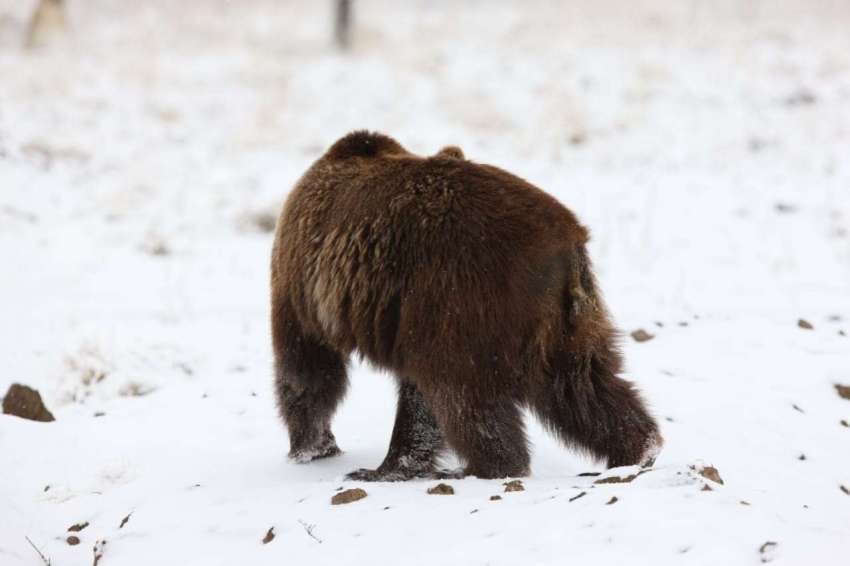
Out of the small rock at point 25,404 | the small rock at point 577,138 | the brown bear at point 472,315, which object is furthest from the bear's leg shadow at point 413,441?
the small rock at point 577,138

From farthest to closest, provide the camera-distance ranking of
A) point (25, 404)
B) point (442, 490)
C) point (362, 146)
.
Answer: point (25, 404) < point (362, 146) < point (442, 490)

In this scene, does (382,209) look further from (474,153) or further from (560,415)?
(474,153)

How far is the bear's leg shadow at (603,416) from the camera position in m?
4.41

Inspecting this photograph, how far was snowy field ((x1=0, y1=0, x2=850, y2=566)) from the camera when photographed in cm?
382

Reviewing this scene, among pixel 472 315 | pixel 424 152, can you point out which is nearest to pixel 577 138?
pixel 424 152

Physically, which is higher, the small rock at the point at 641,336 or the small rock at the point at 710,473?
the small rock at the point at 710,473

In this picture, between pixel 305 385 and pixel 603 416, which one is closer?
pixel 603 416

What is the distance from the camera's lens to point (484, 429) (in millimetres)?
4316

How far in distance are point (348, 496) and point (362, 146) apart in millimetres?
2111

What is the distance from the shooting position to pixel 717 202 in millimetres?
11891

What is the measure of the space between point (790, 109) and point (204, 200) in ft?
33.3

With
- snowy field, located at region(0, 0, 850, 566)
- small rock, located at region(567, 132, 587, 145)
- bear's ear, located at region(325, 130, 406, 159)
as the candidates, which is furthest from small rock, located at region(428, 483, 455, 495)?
small rock, located at region(567, 132, 587, 145)

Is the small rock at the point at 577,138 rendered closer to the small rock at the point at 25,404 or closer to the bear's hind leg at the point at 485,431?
the small rock at the point at 25,404

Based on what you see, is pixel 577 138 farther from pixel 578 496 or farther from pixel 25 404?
pixel 578 496
